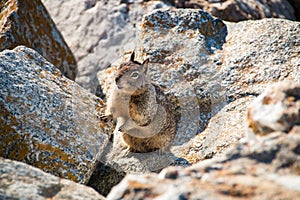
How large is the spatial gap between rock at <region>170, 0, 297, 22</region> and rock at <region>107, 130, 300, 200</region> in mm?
7635

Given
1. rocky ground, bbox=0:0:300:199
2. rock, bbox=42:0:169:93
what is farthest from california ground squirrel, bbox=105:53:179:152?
rock, bbox=42:0:169:93

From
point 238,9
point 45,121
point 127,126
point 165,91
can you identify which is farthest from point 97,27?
point 45,121

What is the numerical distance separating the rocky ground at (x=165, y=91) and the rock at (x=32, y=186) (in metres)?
0.01

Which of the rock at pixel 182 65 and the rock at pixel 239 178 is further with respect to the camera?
the rock at pixel 182 65

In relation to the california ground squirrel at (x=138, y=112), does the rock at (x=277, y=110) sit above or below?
above

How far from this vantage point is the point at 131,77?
662cm

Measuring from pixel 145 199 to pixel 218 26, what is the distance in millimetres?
6075

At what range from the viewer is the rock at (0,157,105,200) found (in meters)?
3.78

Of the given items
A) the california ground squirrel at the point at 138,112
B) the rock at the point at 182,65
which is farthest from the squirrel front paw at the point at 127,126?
the rock at the point at 182,65

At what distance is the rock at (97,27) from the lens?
9469 mm

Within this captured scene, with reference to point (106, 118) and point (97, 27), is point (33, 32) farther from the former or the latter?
point (106, 118)

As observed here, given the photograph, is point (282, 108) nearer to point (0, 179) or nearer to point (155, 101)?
point (0, 179)

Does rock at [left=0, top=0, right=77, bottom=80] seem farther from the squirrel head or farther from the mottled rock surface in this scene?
the mottled rock surface

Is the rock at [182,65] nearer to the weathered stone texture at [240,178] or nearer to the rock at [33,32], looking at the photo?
the rock at [33,32]
